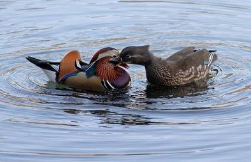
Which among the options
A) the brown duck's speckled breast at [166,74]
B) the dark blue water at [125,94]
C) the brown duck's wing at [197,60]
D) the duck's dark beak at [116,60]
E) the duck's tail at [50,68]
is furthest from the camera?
the brown duck's wing at [197,60]

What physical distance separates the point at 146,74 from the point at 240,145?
338cm

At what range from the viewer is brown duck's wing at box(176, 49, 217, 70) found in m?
13.3

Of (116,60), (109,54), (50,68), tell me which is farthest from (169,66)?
(50,68)

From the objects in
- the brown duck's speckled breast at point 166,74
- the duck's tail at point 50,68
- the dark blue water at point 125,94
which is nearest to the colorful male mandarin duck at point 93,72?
the duck's tail at point 50,68

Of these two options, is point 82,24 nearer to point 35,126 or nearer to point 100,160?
point 35,126

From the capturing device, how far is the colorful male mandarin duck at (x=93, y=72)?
12.8 m

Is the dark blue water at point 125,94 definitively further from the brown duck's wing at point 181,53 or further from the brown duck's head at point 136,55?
the brown duck's wing at point 181,53

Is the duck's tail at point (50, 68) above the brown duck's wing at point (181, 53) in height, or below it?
below

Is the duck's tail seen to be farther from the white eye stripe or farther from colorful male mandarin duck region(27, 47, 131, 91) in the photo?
the white eye stripe

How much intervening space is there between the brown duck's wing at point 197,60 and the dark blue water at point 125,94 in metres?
0.26

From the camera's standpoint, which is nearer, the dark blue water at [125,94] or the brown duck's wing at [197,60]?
the dark blue water at [125,94]

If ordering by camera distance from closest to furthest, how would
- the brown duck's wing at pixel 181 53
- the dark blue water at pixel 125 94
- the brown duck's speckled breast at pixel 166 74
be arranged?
the dark blue water at pixel 125 94 < the brown duck's speckled breast at pixel 166 74 < the brown duck's wing at pixel 181 53

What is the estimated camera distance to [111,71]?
1290 cm

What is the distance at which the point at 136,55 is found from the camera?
12945mm
